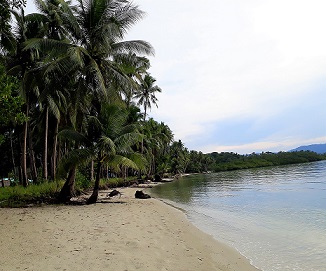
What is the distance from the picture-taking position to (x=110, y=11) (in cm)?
1539

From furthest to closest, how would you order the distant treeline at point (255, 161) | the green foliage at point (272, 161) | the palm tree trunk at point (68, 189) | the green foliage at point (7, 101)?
the distant treeline at point (255, 161) < the green foliage at point (272, 161) < the palm tree trunk at point (68, 189) < the green foliage at point (7, 101)

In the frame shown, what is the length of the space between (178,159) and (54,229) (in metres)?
60.5

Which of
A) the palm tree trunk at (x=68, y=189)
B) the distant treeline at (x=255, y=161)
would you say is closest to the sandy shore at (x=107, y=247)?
the palm tree trunk at (x=68, y=189)

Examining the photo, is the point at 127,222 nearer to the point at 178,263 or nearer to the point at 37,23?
the point at 178,263

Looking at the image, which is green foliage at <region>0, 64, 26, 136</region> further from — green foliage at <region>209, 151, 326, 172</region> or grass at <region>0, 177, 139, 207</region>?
green foliage at <region>209, 151, 326, 172</region>

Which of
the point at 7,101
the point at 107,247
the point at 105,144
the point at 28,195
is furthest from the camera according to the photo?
the point at 28,195

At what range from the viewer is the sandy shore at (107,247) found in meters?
4.74

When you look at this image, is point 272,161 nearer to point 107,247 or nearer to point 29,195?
point 29,195

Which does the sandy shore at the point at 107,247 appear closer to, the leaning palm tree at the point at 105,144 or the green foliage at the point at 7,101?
the green foliage at the point at 7,101

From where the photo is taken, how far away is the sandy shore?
474 centimetres

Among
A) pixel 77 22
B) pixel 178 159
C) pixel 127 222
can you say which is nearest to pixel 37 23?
pixel 77 22

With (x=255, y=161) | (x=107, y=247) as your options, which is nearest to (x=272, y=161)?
(x=255, y=161)

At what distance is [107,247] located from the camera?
5.65 m

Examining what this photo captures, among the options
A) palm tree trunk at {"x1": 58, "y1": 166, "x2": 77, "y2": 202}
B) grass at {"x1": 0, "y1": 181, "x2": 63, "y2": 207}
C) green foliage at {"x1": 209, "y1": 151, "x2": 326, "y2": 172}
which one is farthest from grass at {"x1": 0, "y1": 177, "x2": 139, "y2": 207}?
green foliage at {"x1": 209, "y1": 151, "x2": 326, "y2": 172}
